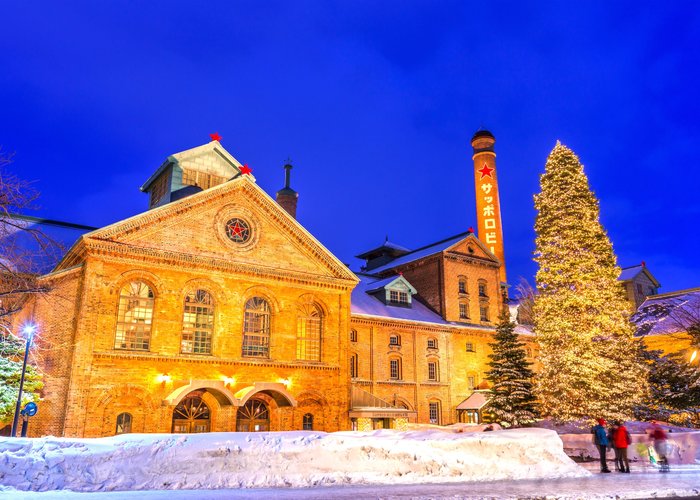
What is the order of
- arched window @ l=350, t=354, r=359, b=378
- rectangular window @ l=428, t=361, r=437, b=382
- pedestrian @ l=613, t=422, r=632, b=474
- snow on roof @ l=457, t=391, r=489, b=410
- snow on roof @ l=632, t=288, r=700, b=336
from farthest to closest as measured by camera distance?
rectangular window @ l=428, t=361, r=437, b=382 < snow on roof @ l=632, t=288, r=700, b=336 < snow on roof @ l=457, t=391, r=489, b=410 < arched window @ l=350, t=354, r=359, b=378 < pedestrian @ l=613, t=422, r=632, b=474

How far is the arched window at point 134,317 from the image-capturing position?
24.6m

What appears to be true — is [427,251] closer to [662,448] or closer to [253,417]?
[253,417]

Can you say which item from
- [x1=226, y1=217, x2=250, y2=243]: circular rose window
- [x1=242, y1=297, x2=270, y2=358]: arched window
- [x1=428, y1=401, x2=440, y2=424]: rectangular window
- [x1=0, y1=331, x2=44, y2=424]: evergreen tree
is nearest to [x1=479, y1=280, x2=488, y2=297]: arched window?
[x1=428, y1=401, x2=440, y2=424]: rectangular window

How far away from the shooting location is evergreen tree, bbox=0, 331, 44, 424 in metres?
21.1

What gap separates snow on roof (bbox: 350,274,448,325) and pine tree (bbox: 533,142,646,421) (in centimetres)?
1209

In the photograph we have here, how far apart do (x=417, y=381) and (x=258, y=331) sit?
13.6 meters

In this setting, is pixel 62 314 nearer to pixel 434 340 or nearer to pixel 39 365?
pixel 39 365

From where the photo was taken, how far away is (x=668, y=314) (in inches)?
1538

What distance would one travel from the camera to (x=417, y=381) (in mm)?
37188

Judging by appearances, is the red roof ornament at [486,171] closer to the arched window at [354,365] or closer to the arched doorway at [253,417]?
the arched window at [354,365]

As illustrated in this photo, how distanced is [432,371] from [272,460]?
26.2 metres

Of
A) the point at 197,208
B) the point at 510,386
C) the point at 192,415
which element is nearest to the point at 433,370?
the point at 510,386

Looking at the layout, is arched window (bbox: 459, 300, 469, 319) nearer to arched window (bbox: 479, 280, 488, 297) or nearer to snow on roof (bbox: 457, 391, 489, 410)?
arched window (bbox: 479, 280, 488, 297)

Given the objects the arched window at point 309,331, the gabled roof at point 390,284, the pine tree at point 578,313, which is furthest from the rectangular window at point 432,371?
the pine tree at point 578,313
